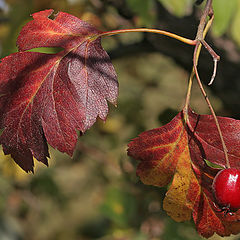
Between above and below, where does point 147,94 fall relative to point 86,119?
below

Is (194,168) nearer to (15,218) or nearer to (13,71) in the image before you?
(13,71)

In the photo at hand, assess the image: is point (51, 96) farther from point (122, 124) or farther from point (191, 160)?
point (122, 124)

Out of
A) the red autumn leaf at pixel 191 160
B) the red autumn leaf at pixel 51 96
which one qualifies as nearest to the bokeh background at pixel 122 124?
the red autumn leaf at pixel 191 160

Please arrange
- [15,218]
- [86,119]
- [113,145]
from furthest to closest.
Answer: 1. [15,218]
2. [113,145]
3. [86,119]

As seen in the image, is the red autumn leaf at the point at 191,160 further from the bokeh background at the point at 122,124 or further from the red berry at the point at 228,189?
the bokeh background at the point at 122,124

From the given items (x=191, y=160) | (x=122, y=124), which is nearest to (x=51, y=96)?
(x=191, y=160)

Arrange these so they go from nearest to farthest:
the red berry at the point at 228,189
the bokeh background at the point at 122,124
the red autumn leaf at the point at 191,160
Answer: the red berry at the point at 228,189
the red autumn leaf at the point at 191,160
the bokeh background at the point at 122,124

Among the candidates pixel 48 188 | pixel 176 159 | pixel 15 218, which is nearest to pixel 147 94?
pixel 48 188
